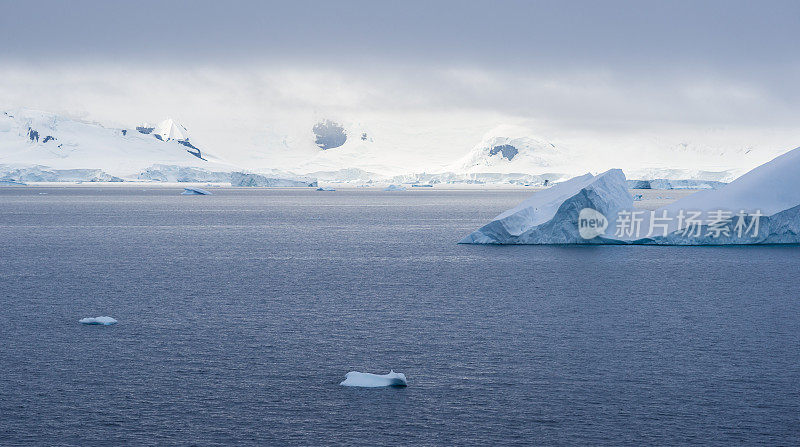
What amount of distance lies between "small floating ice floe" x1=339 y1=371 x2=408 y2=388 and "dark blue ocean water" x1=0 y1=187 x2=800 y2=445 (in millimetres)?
407

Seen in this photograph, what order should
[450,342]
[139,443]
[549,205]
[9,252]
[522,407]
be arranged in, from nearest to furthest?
[139,443], [522,407], [450,342], [9,252], [549,205]

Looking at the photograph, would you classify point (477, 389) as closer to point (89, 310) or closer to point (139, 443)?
point (139, 443)

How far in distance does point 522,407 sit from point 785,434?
4.08 m

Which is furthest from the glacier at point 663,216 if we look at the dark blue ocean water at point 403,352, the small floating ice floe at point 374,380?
the small floating ice floe at point 374,380

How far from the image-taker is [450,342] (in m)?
20.2

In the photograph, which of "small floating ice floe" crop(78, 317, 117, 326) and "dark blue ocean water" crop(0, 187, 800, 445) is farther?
"small floating ice floe" crop(78, 317, 117, 326)

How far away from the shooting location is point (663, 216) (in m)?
47.4

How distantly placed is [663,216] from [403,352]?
105 ft

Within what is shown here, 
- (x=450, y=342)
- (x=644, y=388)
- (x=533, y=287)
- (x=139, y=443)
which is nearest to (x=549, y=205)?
(x=533, y=287)

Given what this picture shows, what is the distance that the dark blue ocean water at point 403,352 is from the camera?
1355 centimetres

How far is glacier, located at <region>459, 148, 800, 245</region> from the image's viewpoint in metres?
44.6

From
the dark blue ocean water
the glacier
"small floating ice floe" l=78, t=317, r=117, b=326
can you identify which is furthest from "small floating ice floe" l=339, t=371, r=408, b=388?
the glacier

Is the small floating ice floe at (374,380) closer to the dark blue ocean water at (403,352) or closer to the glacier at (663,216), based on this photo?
the dark blue ocean water at (403,352)

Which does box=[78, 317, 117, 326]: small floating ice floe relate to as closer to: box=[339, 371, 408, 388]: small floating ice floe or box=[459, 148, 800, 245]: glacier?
box=[339, 371, 408, 388]: small floating ice floe
